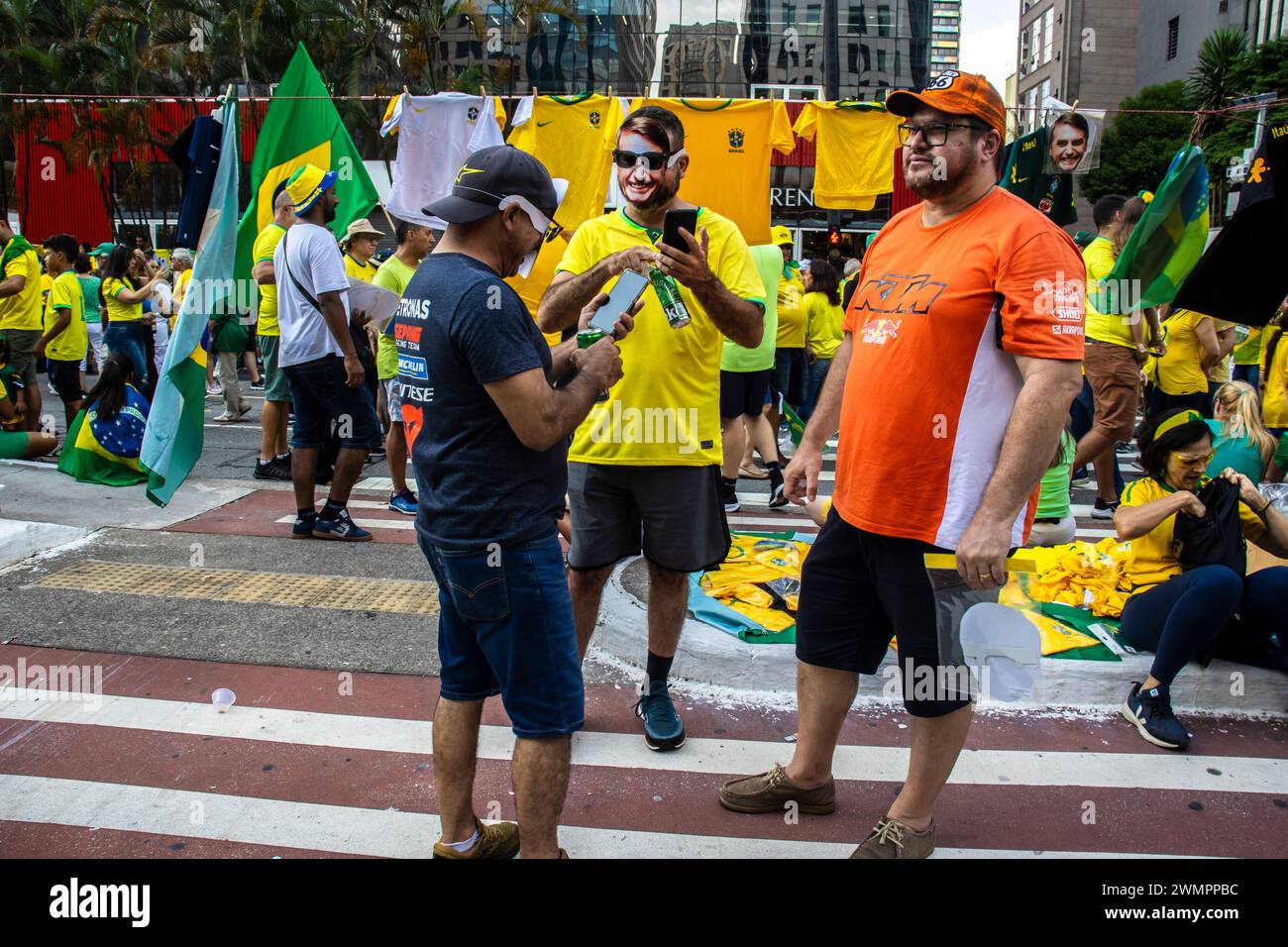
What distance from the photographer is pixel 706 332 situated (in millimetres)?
3559

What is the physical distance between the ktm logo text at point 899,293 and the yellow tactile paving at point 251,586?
10.1 ft

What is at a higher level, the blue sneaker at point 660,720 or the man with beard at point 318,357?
the man with beard at point 318,357

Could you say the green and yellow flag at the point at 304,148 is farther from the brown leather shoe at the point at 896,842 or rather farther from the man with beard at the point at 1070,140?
the brown leather shoe at the point at 896,842

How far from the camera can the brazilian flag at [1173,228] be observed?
6086mm

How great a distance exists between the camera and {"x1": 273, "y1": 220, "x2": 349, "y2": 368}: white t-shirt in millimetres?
6258

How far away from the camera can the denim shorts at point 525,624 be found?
101 inches

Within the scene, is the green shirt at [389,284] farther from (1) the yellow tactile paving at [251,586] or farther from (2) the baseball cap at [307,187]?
(1) the yellow tactile paving at [251,586]

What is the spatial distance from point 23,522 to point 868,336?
18.8 ft

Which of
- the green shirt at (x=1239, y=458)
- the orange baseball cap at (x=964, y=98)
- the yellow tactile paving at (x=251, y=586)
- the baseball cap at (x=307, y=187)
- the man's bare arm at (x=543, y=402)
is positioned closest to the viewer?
the man's bare arm at (x=543, y=402)

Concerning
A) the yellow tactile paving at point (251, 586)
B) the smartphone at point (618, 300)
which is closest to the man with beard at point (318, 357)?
the yellow tactile paving at point (251, 586)

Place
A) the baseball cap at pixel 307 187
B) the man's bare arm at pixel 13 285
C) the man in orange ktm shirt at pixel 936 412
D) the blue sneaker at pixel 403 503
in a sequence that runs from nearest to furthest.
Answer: the man in orange ktm shirt at pixel 936 412
the baseball cap at pixel 307 187
the blue sneaker at pixel 403 503
the man's bare arm at pixel 13 285

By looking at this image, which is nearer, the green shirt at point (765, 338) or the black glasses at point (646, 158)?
the black glasses at point (646, 158)

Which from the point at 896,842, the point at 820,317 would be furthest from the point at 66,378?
the point at 896,842

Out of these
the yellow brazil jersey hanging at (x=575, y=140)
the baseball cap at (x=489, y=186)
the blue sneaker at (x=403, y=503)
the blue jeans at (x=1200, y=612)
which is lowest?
the blue sneaker at (x=403, y=503)
